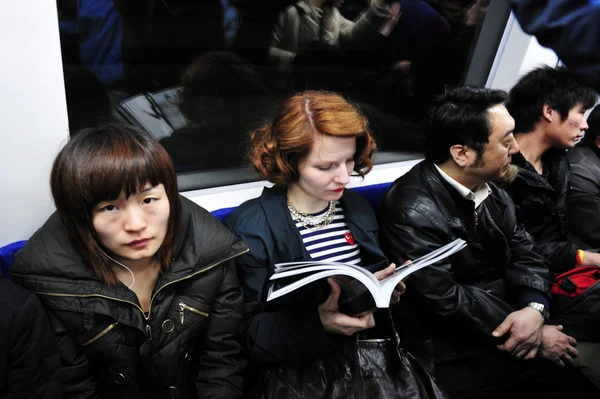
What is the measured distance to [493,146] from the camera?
6.73 feet

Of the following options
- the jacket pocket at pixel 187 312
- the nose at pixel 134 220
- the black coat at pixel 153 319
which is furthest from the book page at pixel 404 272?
the nose at pixel 134 220

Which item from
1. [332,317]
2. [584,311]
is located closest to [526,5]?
[332,317]

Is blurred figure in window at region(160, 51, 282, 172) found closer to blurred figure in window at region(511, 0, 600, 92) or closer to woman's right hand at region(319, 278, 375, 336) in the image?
woman's right hand at region(319, 278, 375, 336)

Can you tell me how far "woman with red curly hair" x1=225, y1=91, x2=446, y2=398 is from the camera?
1573 mm

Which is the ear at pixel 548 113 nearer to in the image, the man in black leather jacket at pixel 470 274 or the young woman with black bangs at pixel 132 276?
the man in black leather jacket at pixel 470 274

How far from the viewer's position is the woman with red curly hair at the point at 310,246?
1.57 metres

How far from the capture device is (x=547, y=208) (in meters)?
2.59

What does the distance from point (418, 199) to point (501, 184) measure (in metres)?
0.77

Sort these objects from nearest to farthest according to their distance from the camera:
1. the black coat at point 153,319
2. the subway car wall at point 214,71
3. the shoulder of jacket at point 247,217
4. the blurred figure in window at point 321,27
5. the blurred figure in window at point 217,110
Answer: the black coat at point 153,319, the subway car wall at point 214,71, the shoulder of jacket at point 247,217, the blurred figure in window at point 217,110, the blurred figure in window at point 321,27

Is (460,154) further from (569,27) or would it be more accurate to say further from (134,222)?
(134,222)

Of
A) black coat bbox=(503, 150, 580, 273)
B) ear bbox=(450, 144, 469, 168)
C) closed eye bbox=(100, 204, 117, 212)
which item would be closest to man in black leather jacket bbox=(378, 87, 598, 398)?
ear bbox=(450, 144, 469, 168)

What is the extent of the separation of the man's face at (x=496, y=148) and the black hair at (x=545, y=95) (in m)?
0.70

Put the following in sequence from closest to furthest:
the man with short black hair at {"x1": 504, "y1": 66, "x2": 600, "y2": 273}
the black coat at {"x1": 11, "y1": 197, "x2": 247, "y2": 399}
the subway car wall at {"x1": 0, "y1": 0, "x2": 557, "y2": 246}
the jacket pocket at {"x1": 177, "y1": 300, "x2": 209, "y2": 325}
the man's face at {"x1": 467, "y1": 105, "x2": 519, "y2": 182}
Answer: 1. the black coat at {"x1": 11, "y1": 197, "x2": 247, "y2": 399}
2. the jacket pocket at {"x1": 177, "y1": 300, "x2": 209, "y2": 325}
3. the subway car wall at {"x1": 0, "y1": 0, "x2": 557, "y2": 246}
4. the man's face at {"x1": 467, "y1": 105, "x2": 519, "y2": 182}
5. the man with short black hair at {"x1": 504, "y1": 66, "x2": 600, "y2": 273}

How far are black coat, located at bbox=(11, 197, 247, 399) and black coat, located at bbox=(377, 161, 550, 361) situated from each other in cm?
73
